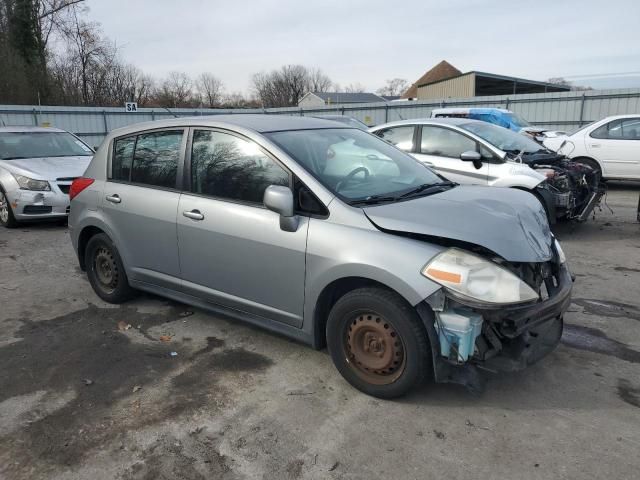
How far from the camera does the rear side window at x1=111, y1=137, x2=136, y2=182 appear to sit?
470 centimetres

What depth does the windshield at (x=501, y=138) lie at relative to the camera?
7835 mm

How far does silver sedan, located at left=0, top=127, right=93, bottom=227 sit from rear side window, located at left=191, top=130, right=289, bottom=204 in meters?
5.34

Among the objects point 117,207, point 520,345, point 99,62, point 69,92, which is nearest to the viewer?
point 520,345

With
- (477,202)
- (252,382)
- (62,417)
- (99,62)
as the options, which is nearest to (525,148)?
(477,202)

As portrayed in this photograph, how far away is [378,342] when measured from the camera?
10.3 feet

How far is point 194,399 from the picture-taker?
3322 millimetres

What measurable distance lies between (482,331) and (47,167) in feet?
26.5

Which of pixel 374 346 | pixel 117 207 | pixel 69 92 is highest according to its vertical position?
pixel 69 92

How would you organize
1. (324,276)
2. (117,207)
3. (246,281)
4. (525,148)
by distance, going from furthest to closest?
(525,148)
(117,207)
(246,281)
(324,276)

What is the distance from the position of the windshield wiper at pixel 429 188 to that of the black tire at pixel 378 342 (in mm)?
935

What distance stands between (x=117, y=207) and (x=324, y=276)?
Answer: 7.71 feet

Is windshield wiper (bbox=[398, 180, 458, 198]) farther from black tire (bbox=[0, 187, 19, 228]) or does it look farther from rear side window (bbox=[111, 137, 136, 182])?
black tire (bbox=[0, 187, 19, 228])

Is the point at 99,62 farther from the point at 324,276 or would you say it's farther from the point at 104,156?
the point at 324,276

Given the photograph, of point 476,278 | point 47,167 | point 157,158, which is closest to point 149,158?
point 157,158
